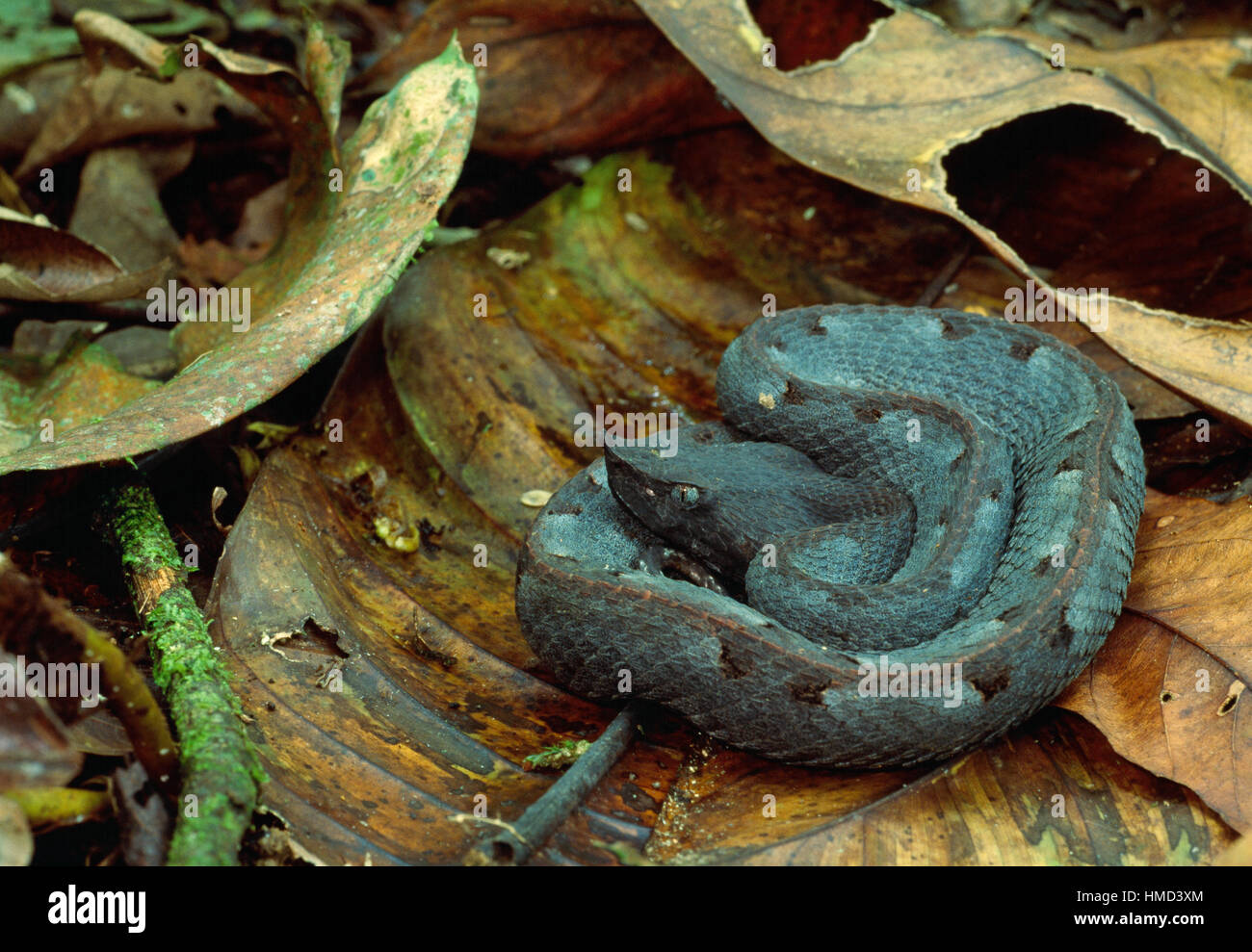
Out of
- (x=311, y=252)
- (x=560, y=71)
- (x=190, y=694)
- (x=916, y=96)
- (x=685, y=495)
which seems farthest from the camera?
(x=560, y=71)

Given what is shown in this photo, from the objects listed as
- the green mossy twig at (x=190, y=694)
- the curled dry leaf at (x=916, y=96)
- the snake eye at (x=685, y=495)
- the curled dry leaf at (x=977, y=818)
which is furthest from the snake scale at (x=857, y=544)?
the green mossy twig at (x=190, y=694)

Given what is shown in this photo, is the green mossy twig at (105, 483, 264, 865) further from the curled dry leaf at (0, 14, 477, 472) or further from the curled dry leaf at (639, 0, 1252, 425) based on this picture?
the curled dry leaf at (639, 0, 1252, 425)

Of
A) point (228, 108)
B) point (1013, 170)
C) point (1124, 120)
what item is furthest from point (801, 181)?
point (228, 108)

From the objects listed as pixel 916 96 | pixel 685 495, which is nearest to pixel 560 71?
pixel 916 96

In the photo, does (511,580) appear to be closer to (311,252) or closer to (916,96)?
(311,252)

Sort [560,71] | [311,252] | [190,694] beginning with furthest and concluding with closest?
[560,71] < [311,252] < [190,694]

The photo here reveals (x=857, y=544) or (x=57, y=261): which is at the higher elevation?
(x=57, y=261)
